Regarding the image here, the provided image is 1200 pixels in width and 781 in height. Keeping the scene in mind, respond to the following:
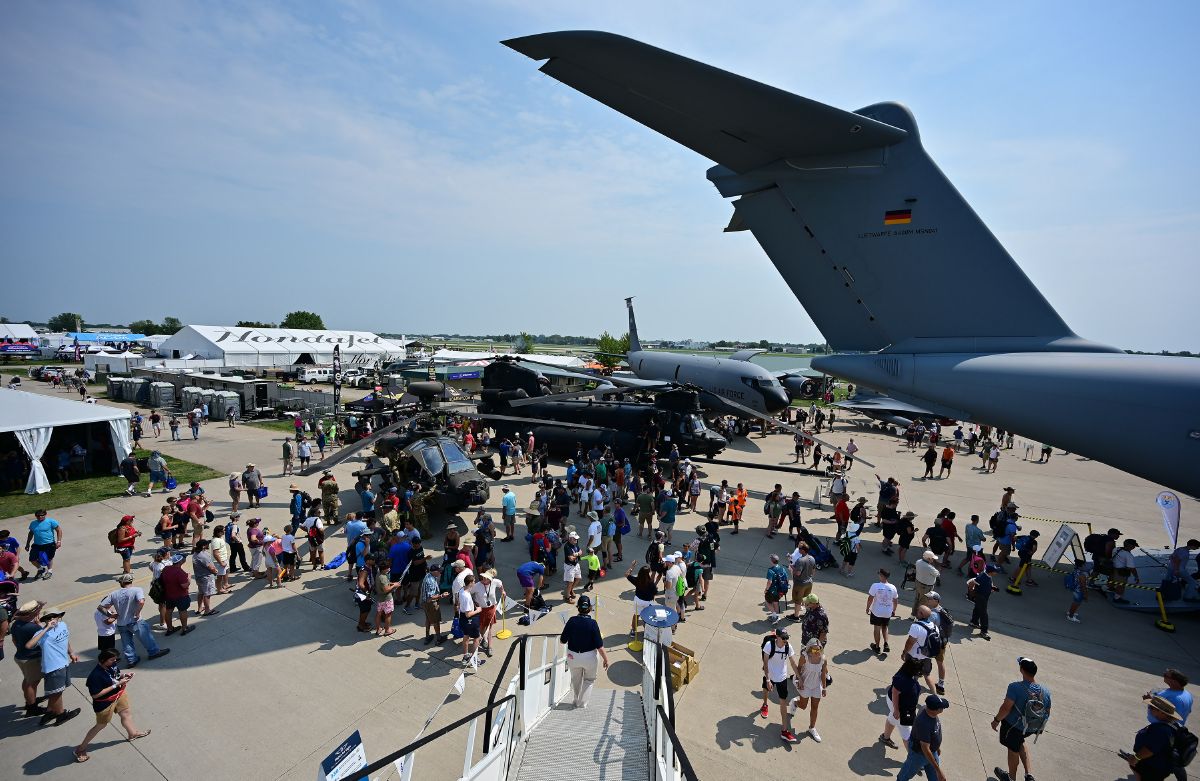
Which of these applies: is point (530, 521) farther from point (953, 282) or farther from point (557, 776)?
point (953, 282)

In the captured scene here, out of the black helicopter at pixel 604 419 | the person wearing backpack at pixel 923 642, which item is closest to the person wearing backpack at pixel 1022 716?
the person wearing backpack at pixel 923 642

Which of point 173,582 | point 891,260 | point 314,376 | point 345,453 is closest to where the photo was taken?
point 173,582

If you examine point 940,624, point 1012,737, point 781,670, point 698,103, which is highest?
point 698,103

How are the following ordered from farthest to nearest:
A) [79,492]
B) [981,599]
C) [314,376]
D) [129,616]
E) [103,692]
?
[314,376] → [79,492] → [981,599] → [129,616] → [103,692]

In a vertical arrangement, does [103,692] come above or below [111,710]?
above

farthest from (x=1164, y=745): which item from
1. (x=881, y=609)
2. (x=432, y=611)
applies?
(x=432, y=611)

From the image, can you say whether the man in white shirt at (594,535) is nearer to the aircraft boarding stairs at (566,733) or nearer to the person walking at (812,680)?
the aircraft boarding stairs at (566,733)

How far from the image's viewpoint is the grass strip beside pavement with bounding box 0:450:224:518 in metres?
12.9

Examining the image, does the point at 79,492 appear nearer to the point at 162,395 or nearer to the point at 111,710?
the point at 111,710

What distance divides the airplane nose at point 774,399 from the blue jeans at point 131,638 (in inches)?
841

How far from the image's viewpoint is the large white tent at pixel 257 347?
49.4m

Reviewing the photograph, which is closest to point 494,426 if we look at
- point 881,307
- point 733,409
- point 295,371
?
point 733,409

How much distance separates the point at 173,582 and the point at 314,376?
4531cm

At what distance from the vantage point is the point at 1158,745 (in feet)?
15.2
